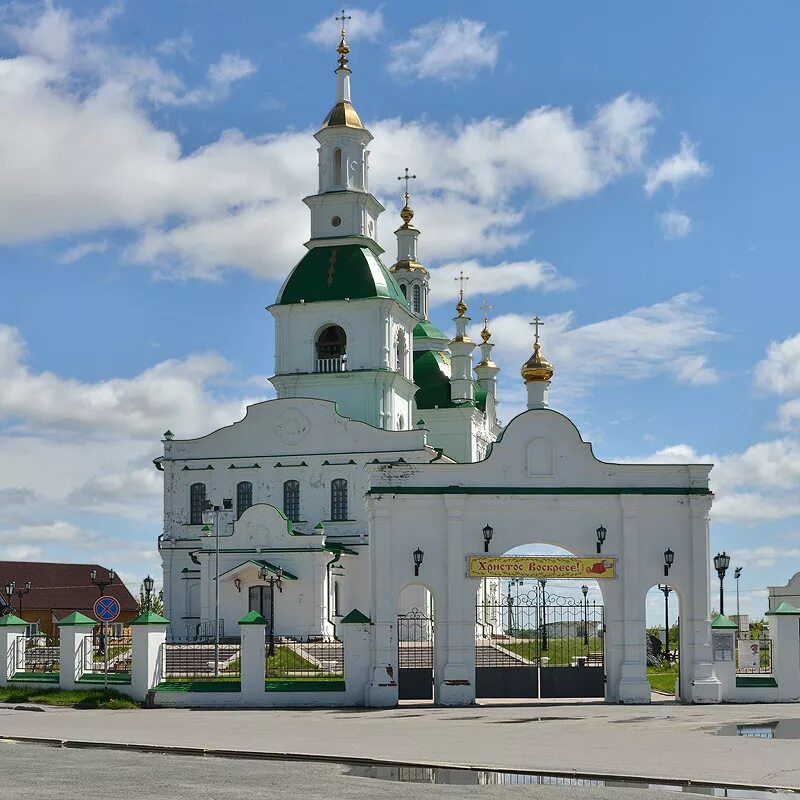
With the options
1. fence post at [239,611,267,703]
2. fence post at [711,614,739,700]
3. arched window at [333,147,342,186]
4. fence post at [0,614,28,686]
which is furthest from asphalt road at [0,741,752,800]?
arched window at [333,147,342,186]

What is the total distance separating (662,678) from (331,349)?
915 inches

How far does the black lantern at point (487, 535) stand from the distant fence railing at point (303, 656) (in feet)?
16.5

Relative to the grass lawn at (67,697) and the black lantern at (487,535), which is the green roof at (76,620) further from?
the black lantern at (487,535)

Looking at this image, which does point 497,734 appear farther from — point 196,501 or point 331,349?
point 331,349

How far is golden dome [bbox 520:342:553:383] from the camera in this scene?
2895 cm

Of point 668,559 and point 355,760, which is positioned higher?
point 668,559

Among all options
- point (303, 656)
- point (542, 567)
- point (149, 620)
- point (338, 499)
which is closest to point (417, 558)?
point (542, 567)

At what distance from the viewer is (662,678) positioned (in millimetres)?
35250

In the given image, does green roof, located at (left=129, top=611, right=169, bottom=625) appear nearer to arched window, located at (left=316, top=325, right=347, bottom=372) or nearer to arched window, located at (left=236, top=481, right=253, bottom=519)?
arched window, located at (left=236, top=481, right=253, bottom=519)

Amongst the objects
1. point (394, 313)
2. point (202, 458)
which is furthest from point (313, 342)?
point (202, 458)

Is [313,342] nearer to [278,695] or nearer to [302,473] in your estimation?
[302,473]

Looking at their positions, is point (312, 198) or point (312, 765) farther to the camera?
point (312, 198)

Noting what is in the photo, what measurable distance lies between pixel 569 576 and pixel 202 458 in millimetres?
25791

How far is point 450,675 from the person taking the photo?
26062mm
